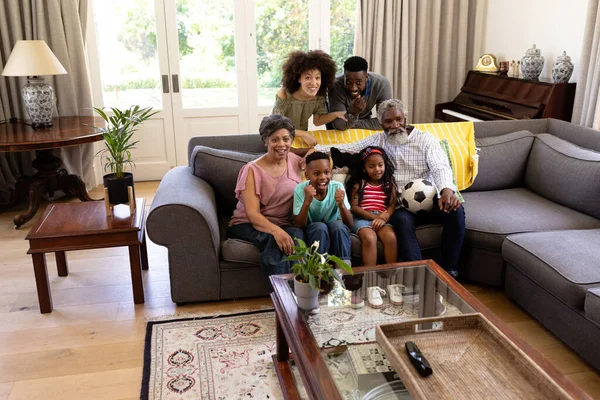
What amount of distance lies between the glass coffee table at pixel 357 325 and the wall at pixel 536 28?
2607 mm

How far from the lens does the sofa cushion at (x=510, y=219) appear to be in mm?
2799

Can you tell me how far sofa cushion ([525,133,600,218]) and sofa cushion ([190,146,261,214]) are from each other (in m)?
1.70

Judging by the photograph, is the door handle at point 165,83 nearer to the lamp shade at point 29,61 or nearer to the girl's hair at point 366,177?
the lamp shade at point 29,61

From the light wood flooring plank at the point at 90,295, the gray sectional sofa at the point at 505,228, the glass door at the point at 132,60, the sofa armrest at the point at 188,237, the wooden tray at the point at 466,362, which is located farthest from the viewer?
the glass door at the point at 132,60

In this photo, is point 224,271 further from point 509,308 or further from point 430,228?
point 509,308

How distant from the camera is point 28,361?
2.37 m

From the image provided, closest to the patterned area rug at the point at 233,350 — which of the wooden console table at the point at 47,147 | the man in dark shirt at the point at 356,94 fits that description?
the man in dark shirt at the point at 356,94

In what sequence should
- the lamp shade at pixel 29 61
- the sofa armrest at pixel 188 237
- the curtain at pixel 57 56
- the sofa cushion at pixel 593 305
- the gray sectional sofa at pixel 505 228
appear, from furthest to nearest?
1. the curtain at pixel 57 56
2. the lamp shade at pixel 29 61
3. the sofa armrest at pixel 188 237
4. the gray sectional sofa at pixel 505 228
5. the sofa cushion at pixel 593 305

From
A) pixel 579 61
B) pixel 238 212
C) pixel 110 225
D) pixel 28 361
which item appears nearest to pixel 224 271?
pixel 238 212

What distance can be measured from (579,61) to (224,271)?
292 centimetres

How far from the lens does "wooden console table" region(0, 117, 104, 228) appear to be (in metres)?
3.71

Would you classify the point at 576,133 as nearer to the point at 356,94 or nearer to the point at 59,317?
the point at 356,94

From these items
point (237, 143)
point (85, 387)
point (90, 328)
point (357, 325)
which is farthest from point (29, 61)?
point (357, 325)

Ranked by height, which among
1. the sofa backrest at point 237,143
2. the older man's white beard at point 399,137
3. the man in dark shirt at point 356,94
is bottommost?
the sofa backrest at point 237,143
